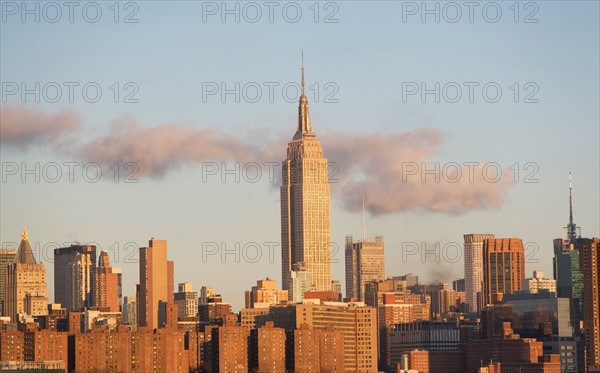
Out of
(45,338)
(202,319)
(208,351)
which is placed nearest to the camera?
(45,338)

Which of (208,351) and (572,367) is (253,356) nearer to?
(208,351)

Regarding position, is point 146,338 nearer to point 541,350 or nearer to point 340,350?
point 340,350

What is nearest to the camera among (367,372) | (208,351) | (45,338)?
(45,338)

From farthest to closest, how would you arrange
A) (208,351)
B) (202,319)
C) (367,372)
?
(202,319) → (367,372) → (208,351)

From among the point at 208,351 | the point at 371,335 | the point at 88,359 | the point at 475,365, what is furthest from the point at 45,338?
the point at 475,365

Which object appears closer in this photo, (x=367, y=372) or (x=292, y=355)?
(x=292, y=355)

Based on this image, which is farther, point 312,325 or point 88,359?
point 312,325

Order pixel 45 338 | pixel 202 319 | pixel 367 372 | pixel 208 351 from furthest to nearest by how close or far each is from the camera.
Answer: pixel 202 319
pixel 367 372
pixel 208 351
pixel 45 338

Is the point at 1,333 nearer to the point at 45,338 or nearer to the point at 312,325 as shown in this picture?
the point at 45,338

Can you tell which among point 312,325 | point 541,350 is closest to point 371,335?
point 312,325
